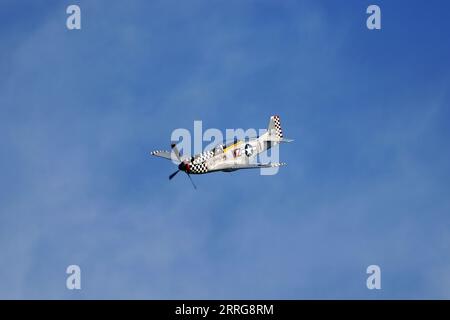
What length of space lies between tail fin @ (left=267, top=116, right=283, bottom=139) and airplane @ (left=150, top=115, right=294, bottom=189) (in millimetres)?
3801

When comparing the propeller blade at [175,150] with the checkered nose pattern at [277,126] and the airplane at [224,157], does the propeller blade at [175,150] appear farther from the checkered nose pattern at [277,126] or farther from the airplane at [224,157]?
the checkered nose pattern at [277,126]

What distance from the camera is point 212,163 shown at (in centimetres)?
11162

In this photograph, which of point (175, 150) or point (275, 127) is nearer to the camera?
point (175, 150)

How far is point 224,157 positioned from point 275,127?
66.1ft

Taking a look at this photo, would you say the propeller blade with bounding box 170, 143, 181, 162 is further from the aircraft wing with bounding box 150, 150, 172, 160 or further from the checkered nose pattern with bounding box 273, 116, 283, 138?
the checkered nose pattern with bounding box 273, 116, 283, 138

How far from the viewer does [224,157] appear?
114 metres

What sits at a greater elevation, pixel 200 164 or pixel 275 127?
pixel 275 127

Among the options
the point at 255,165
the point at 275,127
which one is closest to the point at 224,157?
the point at 255,165

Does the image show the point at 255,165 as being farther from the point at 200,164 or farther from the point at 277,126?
the point at 277,126

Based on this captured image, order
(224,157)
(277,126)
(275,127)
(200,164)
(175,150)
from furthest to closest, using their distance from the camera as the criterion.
A: 1. (277,126)
2. (275,127)
3. (224,157)
4. (200,164)
5. (175,150)

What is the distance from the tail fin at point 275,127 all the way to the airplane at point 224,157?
380 centimetres
